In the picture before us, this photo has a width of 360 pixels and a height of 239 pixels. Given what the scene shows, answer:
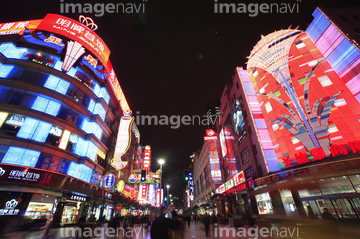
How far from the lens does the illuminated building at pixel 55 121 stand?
48.6ft

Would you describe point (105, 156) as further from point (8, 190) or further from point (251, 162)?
point (251, 162)

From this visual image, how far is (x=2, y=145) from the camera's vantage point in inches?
569

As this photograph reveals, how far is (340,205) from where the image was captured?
1697 cm

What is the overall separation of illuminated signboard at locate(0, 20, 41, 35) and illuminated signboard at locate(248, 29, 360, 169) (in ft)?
113

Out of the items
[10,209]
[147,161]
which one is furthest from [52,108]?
[147,161]

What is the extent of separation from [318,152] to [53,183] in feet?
93.2

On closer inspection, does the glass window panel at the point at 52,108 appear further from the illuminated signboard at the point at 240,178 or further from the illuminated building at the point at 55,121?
the illuminated signboard at the point at 240,178

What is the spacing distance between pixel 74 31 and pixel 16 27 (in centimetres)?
713

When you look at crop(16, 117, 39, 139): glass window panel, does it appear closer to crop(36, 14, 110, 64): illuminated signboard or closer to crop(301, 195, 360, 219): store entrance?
crop(36, 14, 110, 64): illuminated signboard

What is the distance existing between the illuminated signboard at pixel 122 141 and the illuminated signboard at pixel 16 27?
57.9 ft

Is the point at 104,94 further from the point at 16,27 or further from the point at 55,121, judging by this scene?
the point at 16,27

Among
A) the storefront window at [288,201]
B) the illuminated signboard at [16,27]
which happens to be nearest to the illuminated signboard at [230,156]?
the storefront window at [288,201]

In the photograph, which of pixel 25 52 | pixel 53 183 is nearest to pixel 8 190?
pixel 53 183

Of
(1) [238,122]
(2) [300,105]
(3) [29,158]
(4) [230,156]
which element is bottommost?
(3) [29,158]
